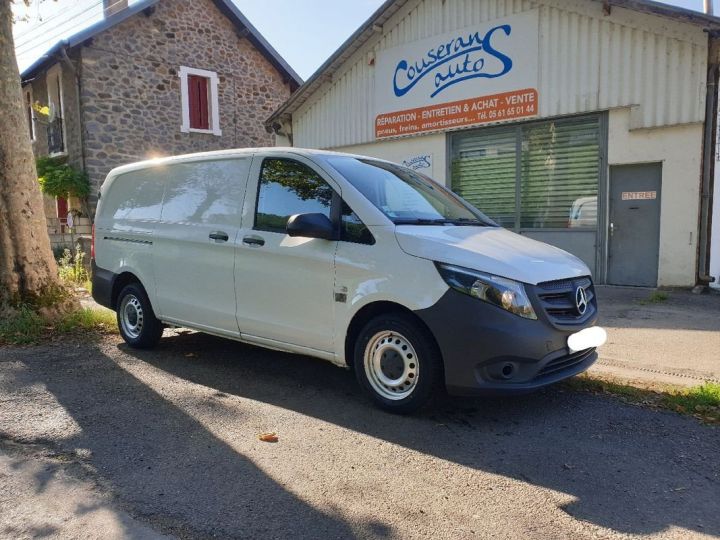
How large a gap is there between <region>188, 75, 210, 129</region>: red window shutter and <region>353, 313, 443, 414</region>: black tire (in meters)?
17.3

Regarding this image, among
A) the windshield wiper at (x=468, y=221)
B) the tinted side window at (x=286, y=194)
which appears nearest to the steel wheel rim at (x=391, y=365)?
the tinted side window at (x=286, y=194)

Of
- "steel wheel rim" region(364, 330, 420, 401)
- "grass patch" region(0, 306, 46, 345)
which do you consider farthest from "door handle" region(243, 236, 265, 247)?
"grass patch" region(0, 306, 46, 345)

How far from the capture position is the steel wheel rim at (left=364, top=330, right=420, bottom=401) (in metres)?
3.97

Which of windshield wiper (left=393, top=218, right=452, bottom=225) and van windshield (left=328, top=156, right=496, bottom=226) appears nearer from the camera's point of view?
windshield wiper (left=393, top=218, right=452, bottom=225)

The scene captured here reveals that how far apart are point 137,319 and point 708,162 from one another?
343 inches

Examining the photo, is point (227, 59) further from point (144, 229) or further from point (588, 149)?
point (144, 229)

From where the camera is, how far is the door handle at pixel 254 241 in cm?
475

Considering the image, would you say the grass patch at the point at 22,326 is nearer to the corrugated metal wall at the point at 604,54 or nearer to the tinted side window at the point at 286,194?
the tinted side window at the point at 286,194

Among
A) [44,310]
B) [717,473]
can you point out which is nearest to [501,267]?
[717,473]

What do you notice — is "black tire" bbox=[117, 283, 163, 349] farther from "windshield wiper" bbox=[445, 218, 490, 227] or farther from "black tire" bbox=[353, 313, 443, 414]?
"windshield wiper" bbox=[445, 218, 490, 227]

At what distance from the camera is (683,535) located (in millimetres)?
2646

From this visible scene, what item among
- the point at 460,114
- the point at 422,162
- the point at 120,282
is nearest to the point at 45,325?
the point at 120,282

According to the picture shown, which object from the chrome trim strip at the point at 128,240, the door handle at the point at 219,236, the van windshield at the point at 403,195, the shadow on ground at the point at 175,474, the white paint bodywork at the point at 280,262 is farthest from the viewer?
the chrome trim strip at the point at 128,240

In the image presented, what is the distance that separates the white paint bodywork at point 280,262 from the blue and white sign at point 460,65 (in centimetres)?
737
